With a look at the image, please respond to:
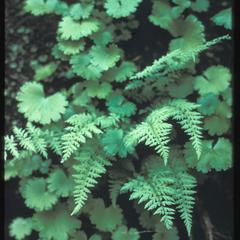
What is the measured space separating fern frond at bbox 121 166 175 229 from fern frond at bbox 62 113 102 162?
0.32 meters

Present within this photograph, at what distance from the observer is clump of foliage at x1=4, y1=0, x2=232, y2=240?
2.12 metres

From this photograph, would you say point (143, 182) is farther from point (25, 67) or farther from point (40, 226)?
point (25, 67)

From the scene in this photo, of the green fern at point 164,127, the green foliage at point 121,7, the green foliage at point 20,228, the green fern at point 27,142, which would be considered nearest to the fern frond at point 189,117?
the green fern at point 164,127

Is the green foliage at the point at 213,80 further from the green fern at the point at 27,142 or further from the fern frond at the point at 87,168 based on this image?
the green fern at the point at 27,142

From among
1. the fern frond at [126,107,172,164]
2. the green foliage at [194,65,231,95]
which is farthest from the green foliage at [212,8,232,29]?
the fern frond at [126,107,172,164]

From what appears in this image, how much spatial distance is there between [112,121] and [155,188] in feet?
1.48

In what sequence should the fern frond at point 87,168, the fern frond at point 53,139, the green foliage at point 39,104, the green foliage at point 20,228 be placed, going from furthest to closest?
the green foliage at point 20,228
the green foliage at point 39,104
the fern frond at point 53,139
the fern frond at point 87,168

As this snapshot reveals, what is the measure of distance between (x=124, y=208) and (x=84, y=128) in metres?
0.66

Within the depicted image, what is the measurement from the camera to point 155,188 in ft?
6.42

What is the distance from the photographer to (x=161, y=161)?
2166mm

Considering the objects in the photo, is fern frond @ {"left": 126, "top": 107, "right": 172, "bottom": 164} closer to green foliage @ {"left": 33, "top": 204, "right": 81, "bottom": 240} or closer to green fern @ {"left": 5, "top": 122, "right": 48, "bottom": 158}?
green fern @ {"left": 5, "top": 122, "right": 48, "bottom": 158}

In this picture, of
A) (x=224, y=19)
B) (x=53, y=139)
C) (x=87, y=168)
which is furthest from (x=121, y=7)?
(x=87, y=168)

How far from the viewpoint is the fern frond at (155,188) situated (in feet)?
6.13

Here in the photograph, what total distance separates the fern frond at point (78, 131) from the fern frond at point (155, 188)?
32 centimetres
